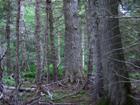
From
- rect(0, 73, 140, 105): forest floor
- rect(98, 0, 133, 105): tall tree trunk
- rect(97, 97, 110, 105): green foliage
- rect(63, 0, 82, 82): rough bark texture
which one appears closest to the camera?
rect(98, 0, 133, 105): tall tree trunk

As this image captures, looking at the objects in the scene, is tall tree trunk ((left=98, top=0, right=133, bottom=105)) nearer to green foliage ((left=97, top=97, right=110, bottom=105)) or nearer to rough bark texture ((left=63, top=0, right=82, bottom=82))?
green foliage ((left=97, top=97, right=110, bottom=105))

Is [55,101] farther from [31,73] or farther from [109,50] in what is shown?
[31,73]

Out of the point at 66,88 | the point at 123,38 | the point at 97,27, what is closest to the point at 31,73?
the point at 66,88

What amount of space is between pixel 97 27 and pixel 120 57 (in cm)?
177

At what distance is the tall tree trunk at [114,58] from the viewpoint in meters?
7.41

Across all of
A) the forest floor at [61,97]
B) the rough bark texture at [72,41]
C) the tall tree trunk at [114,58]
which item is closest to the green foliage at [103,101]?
the tall tree trunk at [114,58]

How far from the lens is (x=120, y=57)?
7430mm

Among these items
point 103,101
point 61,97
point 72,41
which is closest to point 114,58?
point 103,101

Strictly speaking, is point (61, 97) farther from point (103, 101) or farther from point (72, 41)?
point (72, 41)

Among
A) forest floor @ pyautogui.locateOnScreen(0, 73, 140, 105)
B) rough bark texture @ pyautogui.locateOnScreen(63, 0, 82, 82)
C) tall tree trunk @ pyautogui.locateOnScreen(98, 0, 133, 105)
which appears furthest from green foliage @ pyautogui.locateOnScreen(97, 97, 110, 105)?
rough bark texture @ pyautogui.locateOnScreen(63, 0, 82, 82)

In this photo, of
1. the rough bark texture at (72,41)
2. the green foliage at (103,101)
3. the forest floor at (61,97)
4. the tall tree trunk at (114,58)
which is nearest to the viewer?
the tall tree trunk at (114,58)

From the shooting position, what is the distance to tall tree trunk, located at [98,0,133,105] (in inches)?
292

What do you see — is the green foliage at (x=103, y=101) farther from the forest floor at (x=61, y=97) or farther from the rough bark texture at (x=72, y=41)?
the rough bark texture at (x=72, y=41)

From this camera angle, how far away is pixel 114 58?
24.4ft
